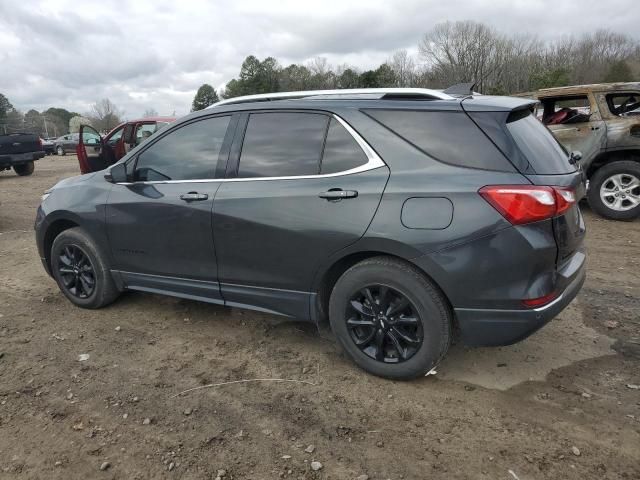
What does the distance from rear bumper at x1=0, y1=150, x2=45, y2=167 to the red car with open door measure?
4641 mm

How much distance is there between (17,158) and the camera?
15.7 meters

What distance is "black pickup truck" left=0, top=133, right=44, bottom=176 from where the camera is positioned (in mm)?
15539

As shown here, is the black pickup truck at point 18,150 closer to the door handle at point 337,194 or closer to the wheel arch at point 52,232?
the wheel arch at point 52,232

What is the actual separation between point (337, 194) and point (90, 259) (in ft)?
8.03

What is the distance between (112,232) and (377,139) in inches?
92.2

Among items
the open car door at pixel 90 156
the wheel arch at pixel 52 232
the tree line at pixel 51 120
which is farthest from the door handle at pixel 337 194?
the tree line at pixel 51 120

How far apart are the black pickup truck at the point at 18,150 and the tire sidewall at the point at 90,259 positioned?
13.5 m

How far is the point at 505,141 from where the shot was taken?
2.77 metres

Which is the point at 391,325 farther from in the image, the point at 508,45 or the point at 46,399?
the point at 508,45

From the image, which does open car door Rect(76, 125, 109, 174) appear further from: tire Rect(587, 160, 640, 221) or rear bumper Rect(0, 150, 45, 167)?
tire Rect(587, 160, 640, 221)

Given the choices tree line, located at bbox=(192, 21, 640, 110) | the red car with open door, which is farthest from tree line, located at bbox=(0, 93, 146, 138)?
the red car with open door

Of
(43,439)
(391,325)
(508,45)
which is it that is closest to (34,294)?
(43,439)

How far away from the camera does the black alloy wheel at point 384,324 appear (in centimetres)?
300

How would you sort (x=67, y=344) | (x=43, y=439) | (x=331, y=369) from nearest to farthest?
(x=43, y=439), (x=331, y=369), (x=67, y=344)
